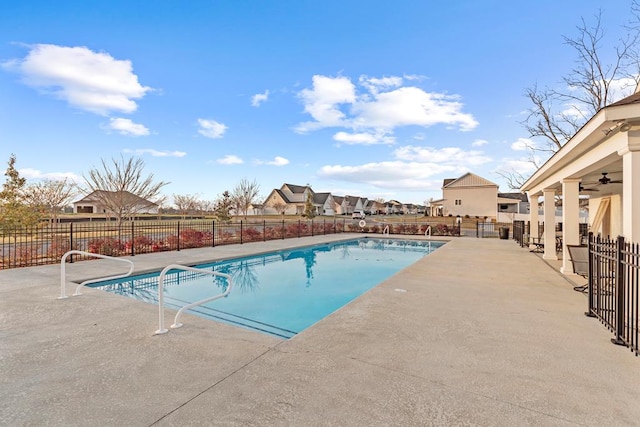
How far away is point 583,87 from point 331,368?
24.3 m

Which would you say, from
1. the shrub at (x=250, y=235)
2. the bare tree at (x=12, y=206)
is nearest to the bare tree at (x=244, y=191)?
the shrub at (x=250, y=235)

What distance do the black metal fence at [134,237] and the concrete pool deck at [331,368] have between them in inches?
218

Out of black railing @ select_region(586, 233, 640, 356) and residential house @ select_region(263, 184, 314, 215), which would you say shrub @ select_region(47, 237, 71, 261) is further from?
residential house @ select_region(263, 184, 314, 215)

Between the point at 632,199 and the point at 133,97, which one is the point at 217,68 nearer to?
the point at 133,97

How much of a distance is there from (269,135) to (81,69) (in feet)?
42.7

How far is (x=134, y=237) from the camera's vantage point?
464 inches

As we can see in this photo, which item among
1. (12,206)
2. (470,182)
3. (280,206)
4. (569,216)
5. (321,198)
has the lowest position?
(569,216)

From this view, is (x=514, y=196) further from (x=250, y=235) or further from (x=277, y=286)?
(x=277, y=286)

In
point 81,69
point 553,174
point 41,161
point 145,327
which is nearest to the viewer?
point 145,327

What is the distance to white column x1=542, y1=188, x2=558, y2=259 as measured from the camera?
33.4 feet

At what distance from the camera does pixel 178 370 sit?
308cm

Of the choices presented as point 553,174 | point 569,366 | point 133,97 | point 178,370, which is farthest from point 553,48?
point 133,97

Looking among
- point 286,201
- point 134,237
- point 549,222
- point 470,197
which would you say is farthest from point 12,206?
point 286,201

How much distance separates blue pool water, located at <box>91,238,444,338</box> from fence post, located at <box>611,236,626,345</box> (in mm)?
4435
